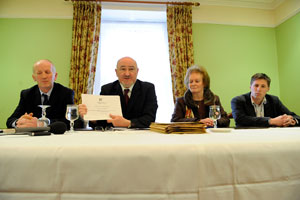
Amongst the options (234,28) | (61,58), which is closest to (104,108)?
(61,58)

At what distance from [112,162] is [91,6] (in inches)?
163

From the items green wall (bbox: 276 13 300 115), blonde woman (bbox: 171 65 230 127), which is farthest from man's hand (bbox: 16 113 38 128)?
green wall (bbox: 276 13 300 115)

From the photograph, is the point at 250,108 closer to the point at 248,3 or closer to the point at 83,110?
the point at 83,110

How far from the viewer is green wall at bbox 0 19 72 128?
153 inches

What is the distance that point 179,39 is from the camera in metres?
4.19

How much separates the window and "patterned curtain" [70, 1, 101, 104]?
0.26 m

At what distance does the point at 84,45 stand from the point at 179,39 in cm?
192

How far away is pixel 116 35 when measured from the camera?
14.5ft

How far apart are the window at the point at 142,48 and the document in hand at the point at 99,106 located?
9.57 ft

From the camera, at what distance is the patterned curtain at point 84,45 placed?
12.8 feet

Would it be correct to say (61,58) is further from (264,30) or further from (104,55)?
(264,30)

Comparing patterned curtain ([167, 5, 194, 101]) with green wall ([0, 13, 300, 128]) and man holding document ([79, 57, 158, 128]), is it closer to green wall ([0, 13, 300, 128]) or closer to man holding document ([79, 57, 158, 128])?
green wall ([0, 13, 300, 128])

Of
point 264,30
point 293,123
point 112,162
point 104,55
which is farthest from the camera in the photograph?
point 264,30

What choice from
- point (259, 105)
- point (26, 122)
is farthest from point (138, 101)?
point (259, 105)
